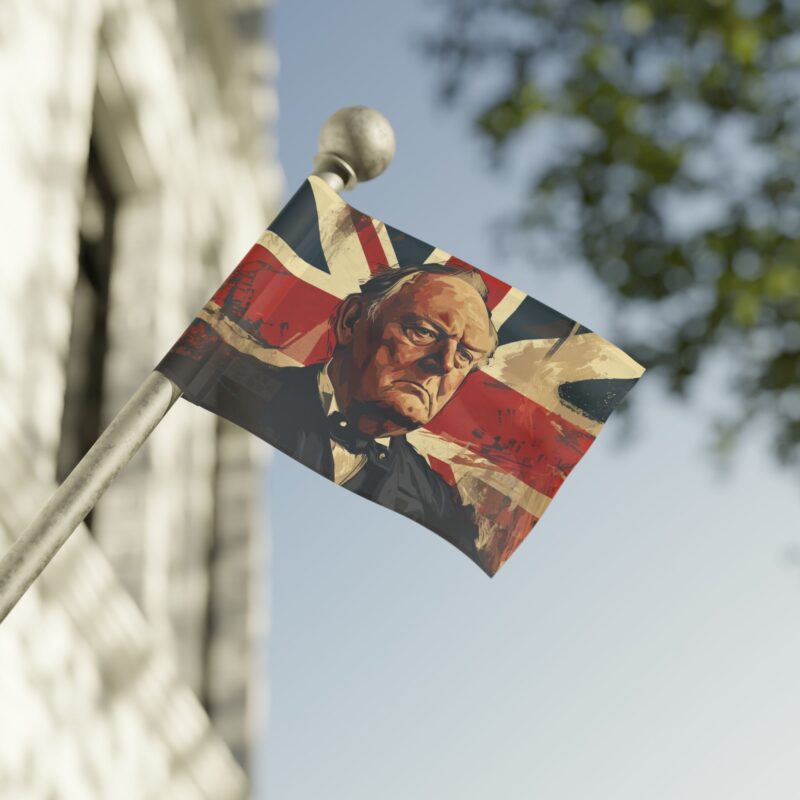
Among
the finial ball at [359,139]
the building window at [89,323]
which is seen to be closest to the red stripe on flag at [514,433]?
the finial ball at [359,139]

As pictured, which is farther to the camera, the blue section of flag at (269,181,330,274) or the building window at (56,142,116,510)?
the building window at (56,142,116,510)

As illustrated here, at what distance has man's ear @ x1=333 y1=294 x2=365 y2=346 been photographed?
14.8 ft

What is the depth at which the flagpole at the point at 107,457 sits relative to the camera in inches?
134

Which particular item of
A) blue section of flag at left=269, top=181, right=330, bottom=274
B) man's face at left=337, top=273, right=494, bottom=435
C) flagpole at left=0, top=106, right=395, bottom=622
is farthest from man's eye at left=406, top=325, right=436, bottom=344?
flagpole at left=0, top=106, right=395, bottom=622

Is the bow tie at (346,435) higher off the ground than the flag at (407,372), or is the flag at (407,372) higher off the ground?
the flag at (407,372)

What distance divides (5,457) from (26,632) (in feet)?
2.55

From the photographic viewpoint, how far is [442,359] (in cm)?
462

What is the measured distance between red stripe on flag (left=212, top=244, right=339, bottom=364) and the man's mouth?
32 cm

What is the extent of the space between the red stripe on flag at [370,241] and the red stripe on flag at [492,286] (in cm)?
29

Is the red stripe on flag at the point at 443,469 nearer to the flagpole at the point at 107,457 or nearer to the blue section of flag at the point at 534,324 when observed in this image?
the blue section of flag at the point at 534,324

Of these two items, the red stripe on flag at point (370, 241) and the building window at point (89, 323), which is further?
the building window at point (89, 323)

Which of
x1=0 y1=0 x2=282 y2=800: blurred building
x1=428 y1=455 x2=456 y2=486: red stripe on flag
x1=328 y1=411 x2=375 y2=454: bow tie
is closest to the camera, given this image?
x1=328 y1=411 x2=375 y2=454: bow tie

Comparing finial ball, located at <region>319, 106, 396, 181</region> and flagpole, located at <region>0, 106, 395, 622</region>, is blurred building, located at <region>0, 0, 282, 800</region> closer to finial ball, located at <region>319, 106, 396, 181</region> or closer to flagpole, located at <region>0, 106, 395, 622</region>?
flagpole, located at <region>0, 106, 395, 622</region>

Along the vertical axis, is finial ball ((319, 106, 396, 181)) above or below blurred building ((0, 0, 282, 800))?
above
